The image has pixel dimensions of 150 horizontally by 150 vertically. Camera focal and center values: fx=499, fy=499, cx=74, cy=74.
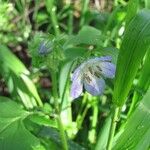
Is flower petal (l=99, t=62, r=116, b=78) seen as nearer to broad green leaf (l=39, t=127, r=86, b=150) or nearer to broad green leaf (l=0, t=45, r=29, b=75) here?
broad green leaf (l=39, t=127, r=86, b=150)

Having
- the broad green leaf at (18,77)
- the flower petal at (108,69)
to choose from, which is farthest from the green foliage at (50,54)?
the broad green leaf at (18,77)

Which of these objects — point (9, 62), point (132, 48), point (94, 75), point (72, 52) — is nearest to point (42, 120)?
point (94, 75)

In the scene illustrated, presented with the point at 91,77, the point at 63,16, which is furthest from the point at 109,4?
the point at 91,77

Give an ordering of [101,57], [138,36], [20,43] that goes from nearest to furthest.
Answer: [138,36] → [101,57] → [20,43]

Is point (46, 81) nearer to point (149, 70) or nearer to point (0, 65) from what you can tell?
point (0, 65)

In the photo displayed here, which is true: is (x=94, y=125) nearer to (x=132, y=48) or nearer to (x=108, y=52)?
(x=108, y=52)

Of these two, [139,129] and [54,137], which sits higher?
[139,129]

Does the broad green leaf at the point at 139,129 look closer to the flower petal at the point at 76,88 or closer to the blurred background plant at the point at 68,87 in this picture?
the blurred background plant at the point at 68,87
